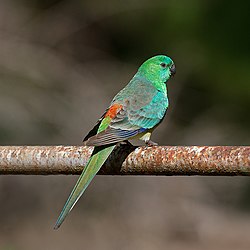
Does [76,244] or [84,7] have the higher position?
[84,7]

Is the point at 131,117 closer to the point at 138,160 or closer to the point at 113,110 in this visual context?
the point at 113,110

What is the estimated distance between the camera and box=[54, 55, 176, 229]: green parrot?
161 inches

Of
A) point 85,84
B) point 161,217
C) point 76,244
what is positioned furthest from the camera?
point 85,84

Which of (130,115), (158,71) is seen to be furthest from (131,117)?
(158,71)

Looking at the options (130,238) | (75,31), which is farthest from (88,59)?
(130,238)

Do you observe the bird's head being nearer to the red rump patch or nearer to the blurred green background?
the red rump patch

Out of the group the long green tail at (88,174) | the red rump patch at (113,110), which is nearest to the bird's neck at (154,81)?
the red rump patch at (113,110)

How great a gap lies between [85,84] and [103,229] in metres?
2.52

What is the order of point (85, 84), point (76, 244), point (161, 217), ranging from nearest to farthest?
1. point (76, 244)
2. point (161, 217)
3. point (85, 84)

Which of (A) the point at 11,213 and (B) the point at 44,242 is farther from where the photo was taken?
(A) the point at 11,213

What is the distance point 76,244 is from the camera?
9766mm

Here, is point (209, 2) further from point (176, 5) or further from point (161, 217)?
point (161, 217)

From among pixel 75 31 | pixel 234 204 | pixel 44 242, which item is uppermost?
pixel 75 31

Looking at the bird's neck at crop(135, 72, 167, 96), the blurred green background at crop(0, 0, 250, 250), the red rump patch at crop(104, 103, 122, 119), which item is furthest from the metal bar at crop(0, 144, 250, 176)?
the blurred green background at crop(0, 0, 250, 250)
